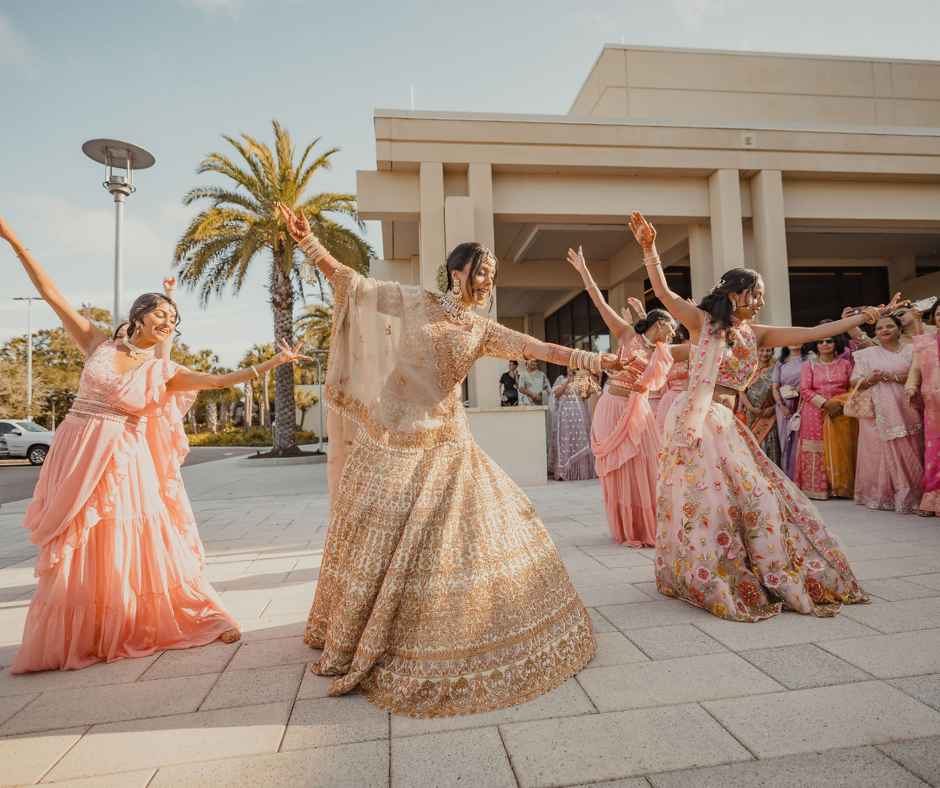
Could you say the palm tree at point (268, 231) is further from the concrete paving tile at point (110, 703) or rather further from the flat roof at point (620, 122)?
the concrete paving tile at point (110, 703)

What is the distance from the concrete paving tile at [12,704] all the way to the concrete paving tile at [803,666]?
10.4 ft

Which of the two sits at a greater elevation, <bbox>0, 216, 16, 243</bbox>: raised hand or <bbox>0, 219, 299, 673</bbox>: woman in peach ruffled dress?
<bbox>0, 216, 16, 243</bbox>: raised hand

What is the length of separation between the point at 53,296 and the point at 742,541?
4.06m

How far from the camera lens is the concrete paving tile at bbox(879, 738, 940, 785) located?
1779 mm

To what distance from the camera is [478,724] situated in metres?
2.15

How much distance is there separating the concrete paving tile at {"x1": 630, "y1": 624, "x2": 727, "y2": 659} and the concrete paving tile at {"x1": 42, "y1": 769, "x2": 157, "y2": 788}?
2067 millimetres

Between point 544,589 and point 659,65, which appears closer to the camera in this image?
point 544,589

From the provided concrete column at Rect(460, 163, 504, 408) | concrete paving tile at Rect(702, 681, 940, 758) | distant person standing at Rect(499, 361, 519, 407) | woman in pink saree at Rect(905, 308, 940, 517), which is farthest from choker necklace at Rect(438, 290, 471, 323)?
distant person standing at Rect(499, 361, 519, 407)

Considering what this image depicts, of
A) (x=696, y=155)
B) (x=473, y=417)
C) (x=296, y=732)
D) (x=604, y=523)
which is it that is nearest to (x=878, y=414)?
(x=604, y=523)

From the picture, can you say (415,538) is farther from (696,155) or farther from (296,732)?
(696,155)

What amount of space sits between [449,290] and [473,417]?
668 centimetres

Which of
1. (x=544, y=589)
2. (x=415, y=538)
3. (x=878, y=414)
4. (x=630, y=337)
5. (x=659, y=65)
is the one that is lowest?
(x=544, y=589)

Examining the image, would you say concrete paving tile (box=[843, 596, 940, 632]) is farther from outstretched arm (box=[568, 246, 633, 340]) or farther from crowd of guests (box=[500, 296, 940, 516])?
outstretched arm (box=[568, 246, 633, 340])

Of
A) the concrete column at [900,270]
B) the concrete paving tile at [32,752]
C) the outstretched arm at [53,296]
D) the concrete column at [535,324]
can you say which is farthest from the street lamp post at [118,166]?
the concrete column at [900,270]
